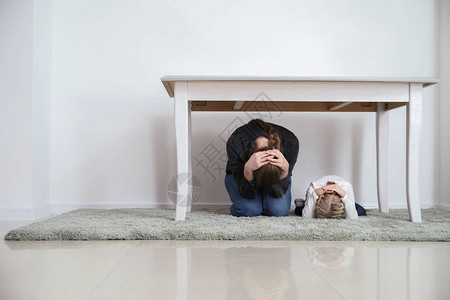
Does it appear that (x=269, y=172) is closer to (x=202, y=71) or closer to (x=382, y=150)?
(x=382, y=150)

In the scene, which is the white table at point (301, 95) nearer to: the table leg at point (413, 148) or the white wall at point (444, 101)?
the table leg at point (413, 148)

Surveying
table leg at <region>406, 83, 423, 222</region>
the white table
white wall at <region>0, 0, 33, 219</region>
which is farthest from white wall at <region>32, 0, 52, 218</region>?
table leg at <region>406, 83, 423, 222</region>

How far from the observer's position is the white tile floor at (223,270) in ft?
2.28

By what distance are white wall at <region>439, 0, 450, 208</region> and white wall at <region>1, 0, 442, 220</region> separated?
0.04 metres

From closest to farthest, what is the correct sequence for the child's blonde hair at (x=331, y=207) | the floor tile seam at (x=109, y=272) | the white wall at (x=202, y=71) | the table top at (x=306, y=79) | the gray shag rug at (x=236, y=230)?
the floor tile seam at (x=109, y=272)
the gray shag rug at (x=236, y=230)
the table top at (x=306, y=79)
the child's blonde hair at (x=331, y=207)
the white wall at (x=202, y=71)

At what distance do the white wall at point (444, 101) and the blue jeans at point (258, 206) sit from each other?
113 cm

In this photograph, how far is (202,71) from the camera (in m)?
2.21

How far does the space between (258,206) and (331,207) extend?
1.07ft

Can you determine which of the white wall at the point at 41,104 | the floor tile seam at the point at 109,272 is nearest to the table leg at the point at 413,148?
the floor tile seam at the point at 109,272

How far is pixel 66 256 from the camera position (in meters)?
1.00

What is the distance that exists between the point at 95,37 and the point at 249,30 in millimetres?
925

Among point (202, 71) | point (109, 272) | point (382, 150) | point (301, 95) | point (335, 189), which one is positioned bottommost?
point (109, 272)

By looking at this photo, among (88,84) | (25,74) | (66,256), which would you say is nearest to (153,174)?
(88,84)

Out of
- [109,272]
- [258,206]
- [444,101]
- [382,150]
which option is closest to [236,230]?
[258,206]
